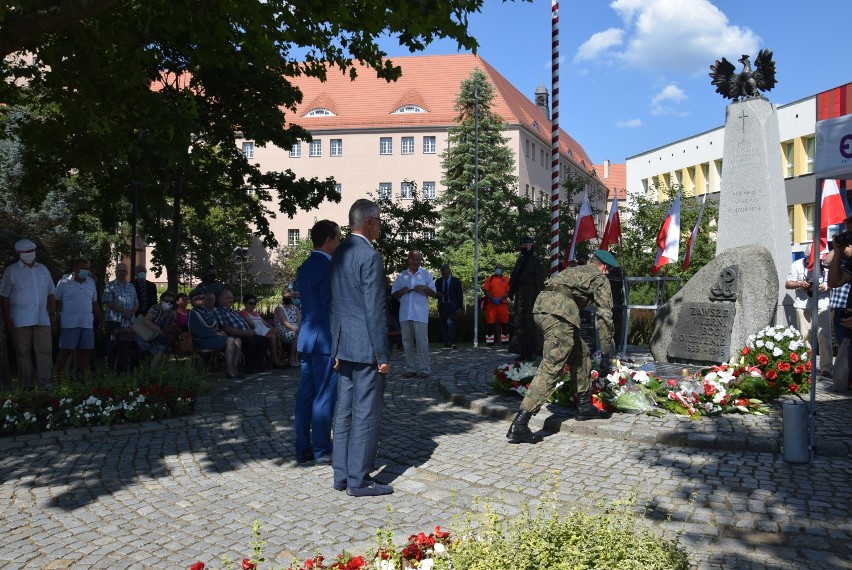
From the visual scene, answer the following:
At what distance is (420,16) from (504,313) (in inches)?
365

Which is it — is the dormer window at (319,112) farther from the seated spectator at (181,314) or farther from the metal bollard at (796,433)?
the metal bollard at (796,433)

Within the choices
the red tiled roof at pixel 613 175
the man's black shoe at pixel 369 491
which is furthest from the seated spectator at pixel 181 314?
the red tiled roof at pixel 613 175

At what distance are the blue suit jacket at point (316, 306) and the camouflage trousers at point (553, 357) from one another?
6.51ft

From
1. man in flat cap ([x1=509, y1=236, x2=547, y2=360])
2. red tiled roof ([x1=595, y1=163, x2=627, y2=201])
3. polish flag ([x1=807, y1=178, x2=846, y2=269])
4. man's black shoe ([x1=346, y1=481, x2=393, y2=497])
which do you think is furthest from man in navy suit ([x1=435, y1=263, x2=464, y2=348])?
red tiled roof ([x1=595, y1=163, x2=627, y2=201])

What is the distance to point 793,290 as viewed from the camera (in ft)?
40.7

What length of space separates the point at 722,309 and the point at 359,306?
23.2ft

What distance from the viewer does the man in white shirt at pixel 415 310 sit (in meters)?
11.2

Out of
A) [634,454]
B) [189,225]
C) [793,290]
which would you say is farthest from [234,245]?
[634,454]

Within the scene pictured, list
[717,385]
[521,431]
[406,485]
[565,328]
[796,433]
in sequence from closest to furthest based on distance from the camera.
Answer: [406,485], [796,433], [521,431], [565,328], [717,385]

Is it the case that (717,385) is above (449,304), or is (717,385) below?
below

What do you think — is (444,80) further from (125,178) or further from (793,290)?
(793,290)

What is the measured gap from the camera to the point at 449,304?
16812mm

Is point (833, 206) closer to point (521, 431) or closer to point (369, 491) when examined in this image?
point (521, 431)

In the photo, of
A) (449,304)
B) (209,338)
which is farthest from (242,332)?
(449,304)
